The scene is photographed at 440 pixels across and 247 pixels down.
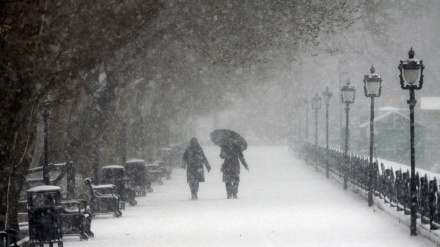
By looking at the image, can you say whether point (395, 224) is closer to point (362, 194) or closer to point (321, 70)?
point (362, 194)

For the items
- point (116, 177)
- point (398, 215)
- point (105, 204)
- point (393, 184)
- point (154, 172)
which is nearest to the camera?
point (398, 215)

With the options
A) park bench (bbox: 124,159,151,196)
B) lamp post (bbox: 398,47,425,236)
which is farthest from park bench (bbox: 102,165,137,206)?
lamp post (bbox: 398,47,425,236)

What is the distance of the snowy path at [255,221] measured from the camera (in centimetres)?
1723

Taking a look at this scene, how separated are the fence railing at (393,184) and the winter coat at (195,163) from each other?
14.9 feet

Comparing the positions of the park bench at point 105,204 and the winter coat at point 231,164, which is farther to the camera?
the winter coat at point 231,164

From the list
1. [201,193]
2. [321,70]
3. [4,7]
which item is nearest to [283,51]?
[201,193]

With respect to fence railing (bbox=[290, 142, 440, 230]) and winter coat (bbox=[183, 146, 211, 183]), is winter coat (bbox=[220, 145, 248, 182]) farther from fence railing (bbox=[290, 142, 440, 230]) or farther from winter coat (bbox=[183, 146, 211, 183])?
fence railing (bbox=[290, 142, 440, 230])

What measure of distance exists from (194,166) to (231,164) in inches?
42.7

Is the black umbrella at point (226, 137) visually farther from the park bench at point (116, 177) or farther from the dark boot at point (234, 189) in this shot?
the park bench at point (116, 177)

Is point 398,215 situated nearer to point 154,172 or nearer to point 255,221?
point 255,221

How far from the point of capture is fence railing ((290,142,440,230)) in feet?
55.8

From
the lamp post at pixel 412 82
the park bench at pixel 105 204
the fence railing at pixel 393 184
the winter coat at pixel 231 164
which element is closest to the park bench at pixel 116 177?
the park bench at pixel 105 204

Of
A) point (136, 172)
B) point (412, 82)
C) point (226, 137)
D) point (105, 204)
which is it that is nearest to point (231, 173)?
point (226, 137)

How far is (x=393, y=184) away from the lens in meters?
22.2
